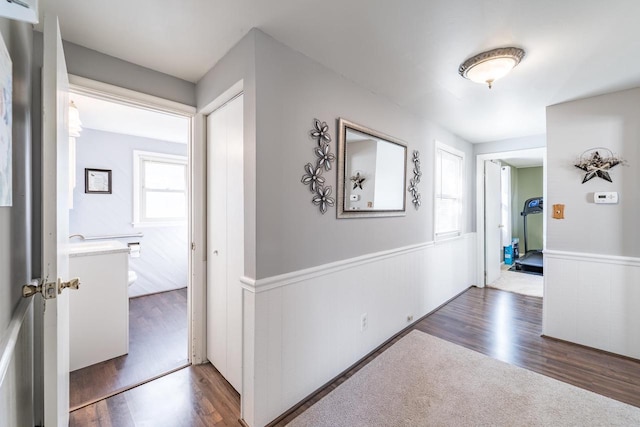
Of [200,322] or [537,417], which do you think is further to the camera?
[200,322]

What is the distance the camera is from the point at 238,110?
1.83 meters

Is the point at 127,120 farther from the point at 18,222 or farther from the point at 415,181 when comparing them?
the point at 415,181

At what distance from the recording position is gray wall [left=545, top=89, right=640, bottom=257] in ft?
7.68

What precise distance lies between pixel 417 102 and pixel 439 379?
2394mm

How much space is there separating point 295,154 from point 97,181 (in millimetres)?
→ 3316

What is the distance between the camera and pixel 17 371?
1037 mm

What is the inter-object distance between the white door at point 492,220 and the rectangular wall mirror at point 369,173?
255cm

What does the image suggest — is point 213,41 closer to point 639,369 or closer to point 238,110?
point 238,110

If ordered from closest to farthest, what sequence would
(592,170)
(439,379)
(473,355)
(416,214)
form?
(439,379)
(473,355)
(592,170)
(416,214)

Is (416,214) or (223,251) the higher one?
(416,214)

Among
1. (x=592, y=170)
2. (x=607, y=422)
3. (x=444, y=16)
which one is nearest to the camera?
(x=444, y=16)

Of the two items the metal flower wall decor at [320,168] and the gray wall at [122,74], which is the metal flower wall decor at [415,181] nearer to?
the metal flower wall decor at [320,168]

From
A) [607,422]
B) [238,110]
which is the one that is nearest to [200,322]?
[238,110]

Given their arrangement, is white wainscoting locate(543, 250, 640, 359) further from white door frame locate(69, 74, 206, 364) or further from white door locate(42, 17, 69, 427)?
white door locate(42, 17, 69, 427)
